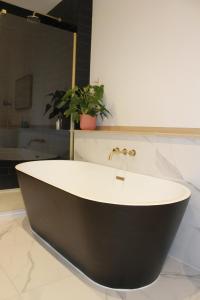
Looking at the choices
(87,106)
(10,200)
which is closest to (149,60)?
(87,106)

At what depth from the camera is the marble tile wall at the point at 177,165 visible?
1910 millimetres

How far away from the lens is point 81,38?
3.28 m

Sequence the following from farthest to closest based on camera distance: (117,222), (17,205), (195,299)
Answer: (17,205) < (195,299) < (117,222)

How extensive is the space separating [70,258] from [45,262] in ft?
0.62

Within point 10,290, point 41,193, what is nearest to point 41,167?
point 41,193

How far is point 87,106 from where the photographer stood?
117 inches

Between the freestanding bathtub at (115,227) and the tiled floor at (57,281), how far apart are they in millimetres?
65

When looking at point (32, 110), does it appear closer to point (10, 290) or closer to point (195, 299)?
point (10, 290)

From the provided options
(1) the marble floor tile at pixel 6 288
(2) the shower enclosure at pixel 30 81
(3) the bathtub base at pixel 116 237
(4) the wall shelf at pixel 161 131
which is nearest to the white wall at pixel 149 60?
(4) the wall shelf at pixel 161 131

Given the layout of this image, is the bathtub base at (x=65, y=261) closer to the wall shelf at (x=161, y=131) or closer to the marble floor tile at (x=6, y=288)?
the marble floor tile at (x=6, y=288)

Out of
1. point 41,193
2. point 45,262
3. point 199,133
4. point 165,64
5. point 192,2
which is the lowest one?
point 45,262

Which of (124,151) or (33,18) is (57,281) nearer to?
(124,151)

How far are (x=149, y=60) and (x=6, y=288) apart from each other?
2.13 metres

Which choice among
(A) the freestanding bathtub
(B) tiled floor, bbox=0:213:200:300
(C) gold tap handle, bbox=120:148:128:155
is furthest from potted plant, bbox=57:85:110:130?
(B) tiled floor, bbox=0:213:200:300
